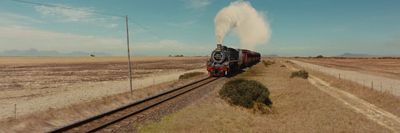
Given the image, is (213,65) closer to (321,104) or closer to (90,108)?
(321,104)

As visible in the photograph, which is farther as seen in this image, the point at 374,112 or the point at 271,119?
the point at 374,112

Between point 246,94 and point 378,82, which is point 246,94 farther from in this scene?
point 378,82

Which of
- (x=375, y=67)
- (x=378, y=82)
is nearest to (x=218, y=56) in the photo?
(x=378, y=82)

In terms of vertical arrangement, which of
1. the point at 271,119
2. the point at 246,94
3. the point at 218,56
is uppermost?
the point at 218,56

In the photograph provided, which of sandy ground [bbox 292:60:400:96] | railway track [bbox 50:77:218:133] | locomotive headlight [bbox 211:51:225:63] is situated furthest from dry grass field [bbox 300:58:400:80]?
railway track [bbox 50:77:218:133]

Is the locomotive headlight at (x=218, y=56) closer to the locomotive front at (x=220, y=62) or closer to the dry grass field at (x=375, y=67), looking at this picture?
the locomotive front at (x=220, y=62)

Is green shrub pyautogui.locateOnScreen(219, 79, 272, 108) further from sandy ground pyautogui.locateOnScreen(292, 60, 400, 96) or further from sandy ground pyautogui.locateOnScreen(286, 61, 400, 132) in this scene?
sandy ground pyautogui.locateOnScreen(292, 60, 400, 96)

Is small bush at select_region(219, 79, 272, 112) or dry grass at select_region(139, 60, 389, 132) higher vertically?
small bush at select_region(219, 79, 272, 112)

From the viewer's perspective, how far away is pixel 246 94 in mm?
16672

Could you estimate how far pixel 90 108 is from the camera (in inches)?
617

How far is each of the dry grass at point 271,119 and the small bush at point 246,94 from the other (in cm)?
62

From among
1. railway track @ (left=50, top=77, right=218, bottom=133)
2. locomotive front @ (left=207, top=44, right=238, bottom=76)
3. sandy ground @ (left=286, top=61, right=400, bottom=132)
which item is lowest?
sandy ground @ (left=286, top=61, right=400, bottom=132)

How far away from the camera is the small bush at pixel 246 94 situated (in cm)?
1614

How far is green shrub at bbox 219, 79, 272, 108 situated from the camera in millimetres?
16156
